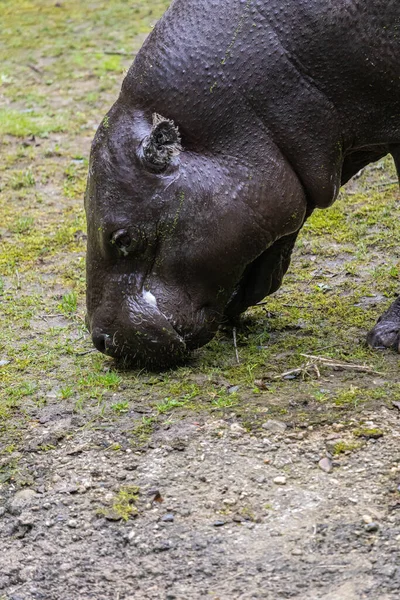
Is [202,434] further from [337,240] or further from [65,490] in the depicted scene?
[337,240]

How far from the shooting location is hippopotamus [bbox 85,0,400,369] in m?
4.70

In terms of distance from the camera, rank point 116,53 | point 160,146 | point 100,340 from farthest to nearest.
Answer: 1. point 116,53
2. point 100,340
3. point 160,146

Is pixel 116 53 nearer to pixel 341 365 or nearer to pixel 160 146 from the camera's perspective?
pixel 160 146

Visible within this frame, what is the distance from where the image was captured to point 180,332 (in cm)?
502

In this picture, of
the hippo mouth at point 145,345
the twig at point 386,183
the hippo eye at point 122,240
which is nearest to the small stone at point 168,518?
the hippo mouth at point 145,345

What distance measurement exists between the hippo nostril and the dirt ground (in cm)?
19

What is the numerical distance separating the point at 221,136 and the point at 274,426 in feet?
4.66

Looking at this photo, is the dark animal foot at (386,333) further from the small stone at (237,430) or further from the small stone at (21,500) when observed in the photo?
the small stone at (21,500)

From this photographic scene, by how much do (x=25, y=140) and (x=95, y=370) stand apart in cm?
493

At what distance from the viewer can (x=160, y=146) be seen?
4691 millimetres

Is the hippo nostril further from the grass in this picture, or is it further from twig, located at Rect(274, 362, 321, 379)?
twig, located at Rect(274, 362, 321, 379)

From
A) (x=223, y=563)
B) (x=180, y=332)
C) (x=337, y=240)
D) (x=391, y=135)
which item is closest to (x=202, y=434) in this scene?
(x=180, y=332)

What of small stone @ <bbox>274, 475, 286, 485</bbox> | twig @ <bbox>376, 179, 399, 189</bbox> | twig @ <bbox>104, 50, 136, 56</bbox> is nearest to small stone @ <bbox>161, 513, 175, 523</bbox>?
small stone @ <bbox>274, 475, 286, 485</bbox>

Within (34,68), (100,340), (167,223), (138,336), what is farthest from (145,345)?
(34,68)
